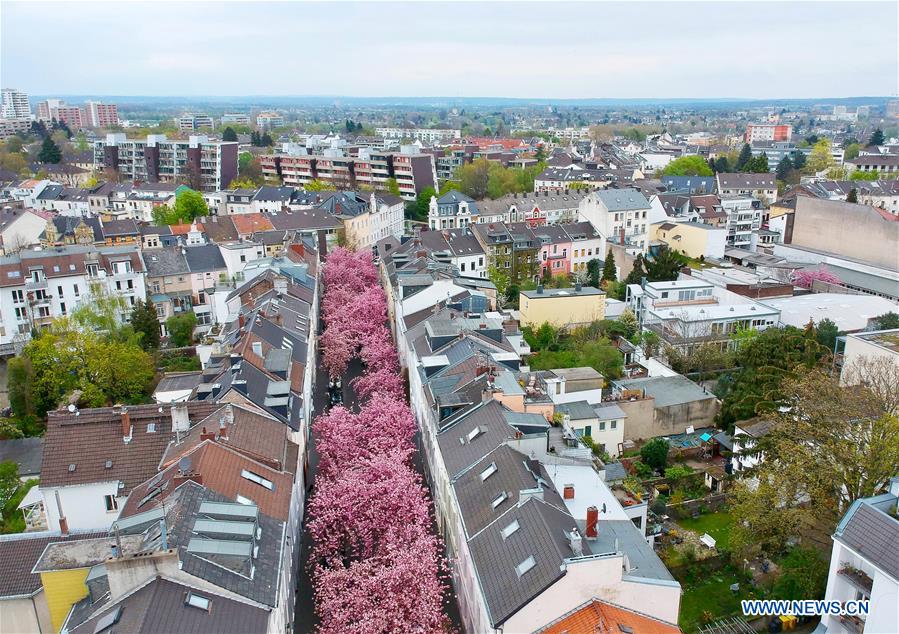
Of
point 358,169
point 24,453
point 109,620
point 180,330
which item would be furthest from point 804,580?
point 358,169

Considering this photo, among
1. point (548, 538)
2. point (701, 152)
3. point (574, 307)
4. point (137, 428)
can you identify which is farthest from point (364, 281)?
point (701, 152)

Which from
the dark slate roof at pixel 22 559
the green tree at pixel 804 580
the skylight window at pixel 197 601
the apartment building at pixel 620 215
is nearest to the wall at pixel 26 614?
the dark slate roof at pixel 22 559

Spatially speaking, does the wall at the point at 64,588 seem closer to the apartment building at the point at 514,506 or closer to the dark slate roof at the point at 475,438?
the apartment building at the point at 514,506

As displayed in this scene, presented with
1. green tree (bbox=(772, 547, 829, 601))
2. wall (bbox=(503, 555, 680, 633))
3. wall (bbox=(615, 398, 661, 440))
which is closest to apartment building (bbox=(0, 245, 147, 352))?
wall (bbox=(615, 398, 661, 440))

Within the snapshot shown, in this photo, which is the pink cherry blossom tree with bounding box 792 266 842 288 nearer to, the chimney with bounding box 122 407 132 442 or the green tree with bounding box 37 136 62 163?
the chimney with bounding box 122 407 132 442

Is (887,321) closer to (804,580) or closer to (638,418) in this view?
(638,418)

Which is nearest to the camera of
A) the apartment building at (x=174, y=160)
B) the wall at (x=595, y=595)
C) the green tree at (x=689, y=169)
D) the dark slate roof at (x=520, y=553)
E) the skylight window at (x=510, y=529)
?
the wall at (x=595, y=595)

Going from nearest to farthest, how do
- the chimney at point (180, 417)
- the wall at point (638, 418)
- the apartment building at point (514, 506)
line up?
the apartment building at point (514, 506) → the chimney at point (180, 417) → the wall at point (638, 418)
